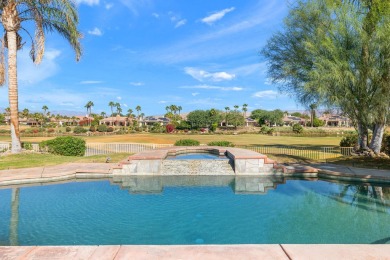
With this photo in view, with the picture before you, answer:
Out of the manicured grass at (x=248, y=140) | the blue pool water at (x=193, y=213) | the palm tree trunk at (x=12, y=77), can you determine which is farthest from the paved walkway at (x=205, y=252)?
the manicured grass at (x=248, y=140)

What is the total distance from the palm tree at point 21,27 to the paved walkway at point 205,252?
1600 centimetres

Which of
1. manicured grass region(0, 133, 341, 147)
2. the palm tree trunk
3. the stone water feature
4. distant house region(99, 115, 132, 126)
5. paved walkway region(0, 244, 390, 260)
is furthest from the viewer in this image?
distant house region(99, 115, 132, 126)

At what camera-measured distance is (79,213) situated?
797 cm

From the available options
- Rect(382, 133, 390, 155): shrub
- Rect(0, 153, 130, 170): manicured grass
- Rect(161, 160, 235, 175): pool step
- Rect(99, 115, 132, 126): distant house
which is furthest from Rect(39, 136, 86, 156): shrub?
Rect(99, 115, 132, 126): distant house

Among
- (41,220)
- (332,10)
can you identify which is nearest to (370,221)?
(41,220)

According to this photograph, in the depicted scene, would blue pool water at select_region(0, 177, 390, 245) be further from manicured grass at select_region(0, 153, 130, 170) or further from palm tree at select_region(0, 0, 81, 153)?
palm tree at select_region(0, 0, 81, 153)

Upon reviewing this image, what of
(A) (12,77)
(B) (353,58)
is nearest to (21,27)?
(A) (12,77)

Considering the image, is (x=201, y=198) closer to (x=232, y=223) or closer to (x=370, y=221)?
(x=232, y=223)

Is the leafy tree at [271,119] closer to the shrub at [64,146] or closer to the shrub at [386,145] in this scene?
the shrub at [386,145]

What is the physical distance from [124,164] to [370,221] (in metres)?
11.0

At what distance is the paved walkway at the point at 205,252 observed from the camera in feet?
14.4

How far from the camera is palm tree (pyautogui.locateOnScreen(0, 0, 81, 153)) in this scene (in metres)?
17.3

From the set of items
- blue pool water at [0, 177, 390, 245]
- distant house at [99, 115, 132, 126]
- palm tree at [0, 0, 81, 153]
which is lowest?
blue pool water at [0, 177, 390, 245]

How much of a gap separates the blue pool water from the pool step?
7.23 feet
